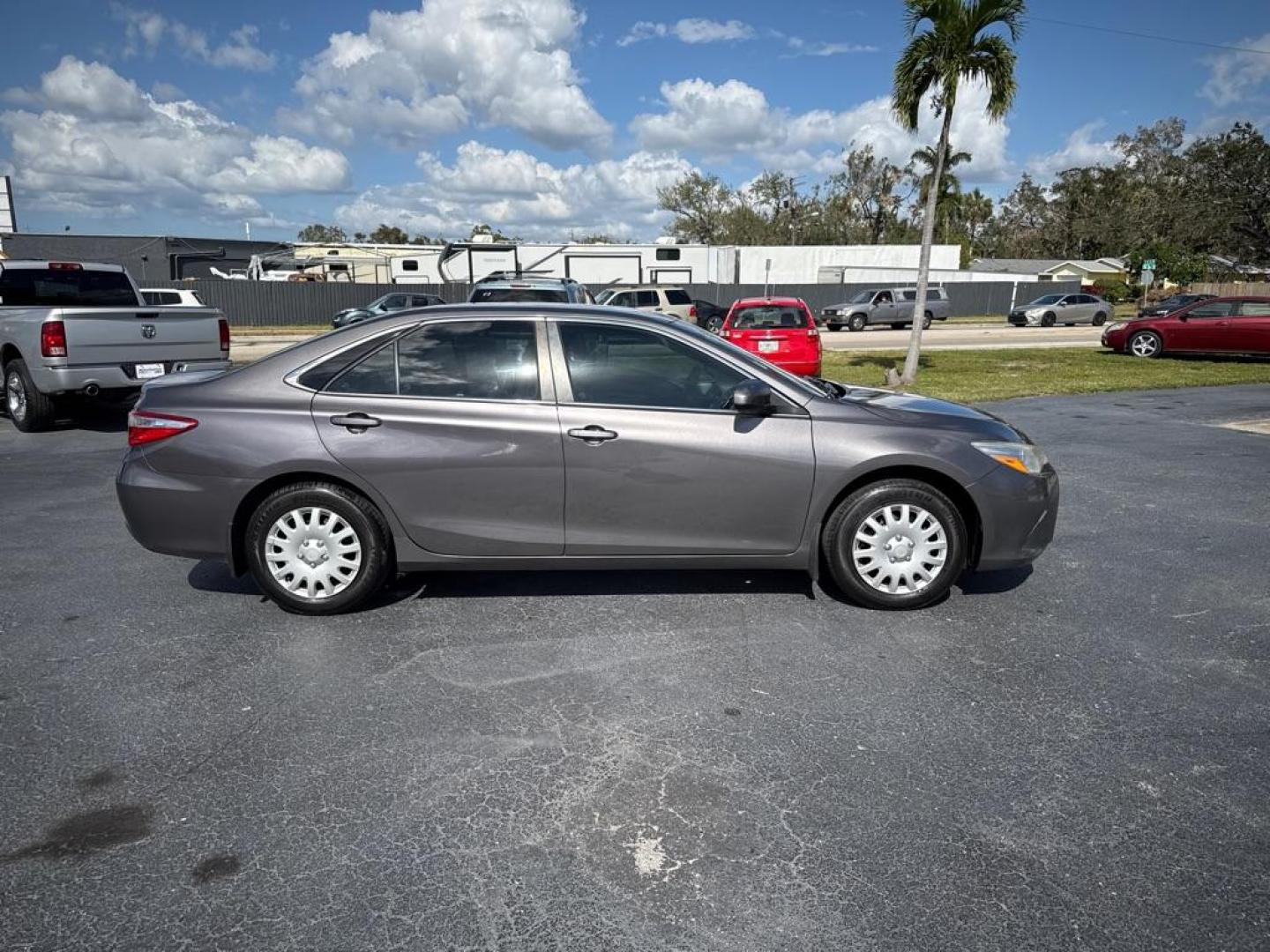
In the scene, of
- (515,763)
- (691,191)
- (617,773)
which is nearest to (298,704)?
(515,763)

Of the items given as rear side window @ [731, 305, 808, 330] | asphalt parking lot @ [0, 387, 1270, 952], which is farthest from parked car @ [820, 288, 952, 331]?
asphalt parking lot @ [0, 387, 1270, 952]

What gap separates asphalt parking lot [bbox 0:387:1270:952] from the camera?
237 cm

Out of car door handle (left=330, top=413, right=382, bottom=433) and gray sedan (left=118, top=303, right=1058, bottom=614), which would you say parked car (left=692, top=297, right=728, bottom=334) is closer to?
gray sedan (left=118, top=303, right=1058, bottom=614)

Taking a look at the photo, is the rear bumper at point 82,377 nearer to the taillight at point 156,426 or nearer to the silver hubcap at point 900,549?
the taillight at point 156,426

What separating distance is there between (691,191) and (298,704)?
79.9 metres

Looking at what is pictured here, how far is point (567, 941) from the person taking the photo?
227cm

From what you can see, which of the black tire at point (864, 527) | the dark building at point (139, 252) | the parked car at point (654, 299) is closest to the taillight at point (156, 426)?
the black tire at point (864, 527)

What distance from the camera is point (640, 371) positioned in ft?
14.6

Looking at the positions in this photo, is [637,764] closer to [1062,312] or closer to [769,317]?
[769,317]

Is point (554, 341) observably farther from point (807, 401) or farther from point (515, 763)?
point (515, 763)

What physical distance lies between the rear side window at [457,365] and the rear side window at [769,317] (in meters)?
11.0

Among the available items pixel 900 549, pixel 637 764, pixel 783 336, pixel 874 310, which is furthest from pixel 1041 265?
pixel 637 764

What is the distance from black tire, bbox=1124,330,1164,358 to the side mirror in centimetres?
1999

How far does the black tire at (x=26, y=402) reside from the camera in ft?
32.4
